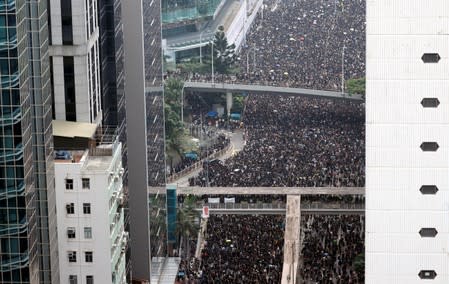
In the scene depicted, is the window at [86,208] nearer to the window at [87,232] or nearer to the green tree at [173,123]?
the window at [87,232]

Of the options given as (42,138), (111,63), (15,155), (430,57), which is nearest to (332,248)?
(111,63)

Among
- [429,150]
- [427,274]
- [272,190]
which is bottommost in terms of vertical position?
[272,190]

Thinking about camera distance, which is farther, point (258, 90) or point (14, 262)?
point (258, 90)

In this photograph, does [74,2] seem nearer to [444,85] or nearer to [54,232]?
[54,232]

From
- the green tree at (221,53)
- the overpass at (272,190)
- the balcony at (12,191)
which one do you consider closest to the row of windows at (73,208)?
the balcony at (12,191)

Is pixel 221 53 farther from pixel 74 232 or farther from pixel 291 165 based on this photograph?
pixel 74 232

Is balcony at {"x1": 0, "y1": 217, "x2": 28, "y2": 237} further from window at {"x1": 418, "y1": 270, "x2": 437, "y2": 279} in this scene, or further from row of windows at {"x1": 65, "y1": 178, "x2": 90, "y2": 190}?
window at {"x1": 418, "y1": 270, "x2": 437, "y2": 279}
